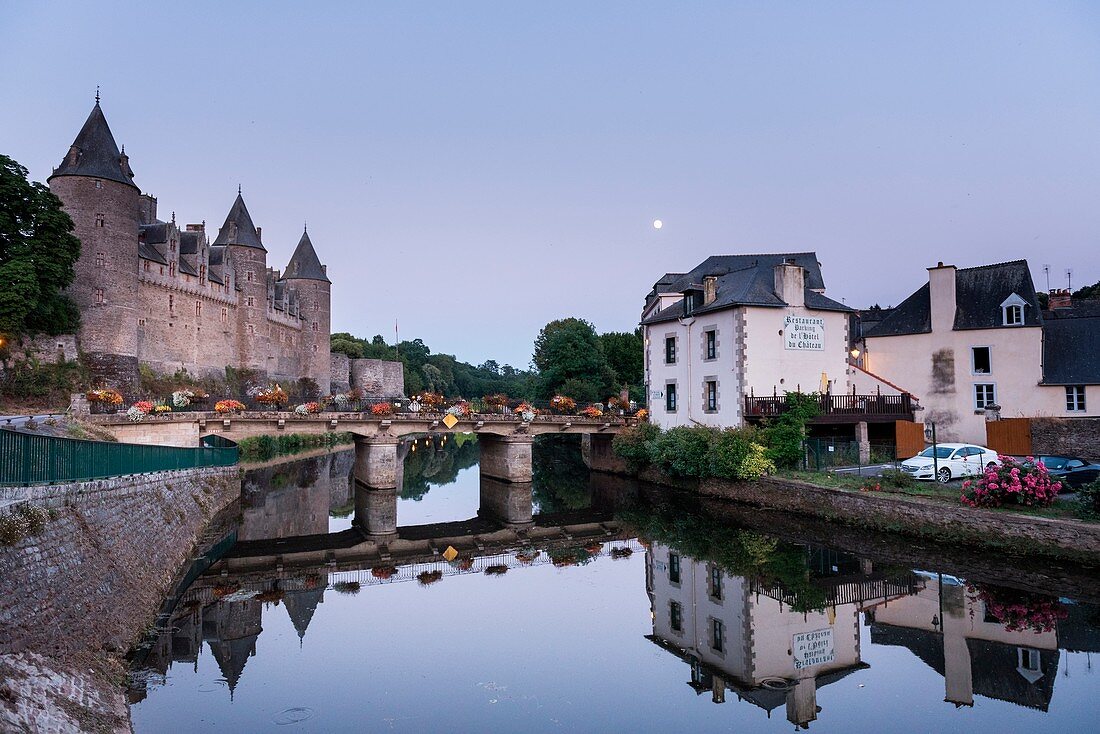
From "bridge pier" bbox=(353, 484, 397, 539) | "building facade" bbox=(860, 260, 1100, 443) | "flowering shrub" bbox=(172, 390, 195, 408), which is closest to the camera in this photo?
"bridge pier" bbox=(353, 484, 397, 539)

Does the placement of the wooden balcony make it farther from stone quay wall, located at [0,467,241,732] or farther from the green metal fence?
the green metal fence

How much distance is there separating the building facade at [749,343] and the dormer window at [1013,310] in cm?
652

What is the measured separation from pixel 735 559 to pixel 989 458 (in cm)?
999

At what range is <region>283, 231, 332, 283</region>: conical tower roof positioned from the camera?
215ft

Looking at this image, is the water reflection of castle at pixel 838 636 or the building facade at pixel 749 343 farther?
the building facade at pixel 749 343

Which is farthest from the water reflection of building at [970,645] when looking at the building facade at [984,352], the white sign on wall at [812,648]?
the building facade at [984,352]

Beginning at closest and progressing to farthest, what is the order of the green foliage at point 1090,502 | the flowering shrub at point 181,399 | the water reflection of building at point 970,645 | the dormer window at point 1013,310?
the water reflection of building at point 970,645
the green foliage at point 1090,502
the flowering shrub at point 181,399
the dormer window at point 1013,310

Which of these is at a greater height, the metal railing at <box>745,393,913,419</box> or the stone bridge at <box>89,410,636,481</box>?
the metal railing at <box>745,393,913,419</box>

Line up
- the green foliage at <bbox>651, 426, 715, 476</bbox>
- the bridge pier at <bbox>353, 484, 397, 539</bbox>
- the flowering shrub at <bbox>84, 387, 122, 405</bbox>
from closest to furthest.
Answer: the bridge pier at <bbox>353, 484, 397, 539</bbox> < the flowering shrub at <bbox>84, 387, 122, 405</bbox> < the green foliage at <bbox>651, 426, 715, 476</bbox>

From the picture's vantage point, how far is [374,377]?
2918 inches

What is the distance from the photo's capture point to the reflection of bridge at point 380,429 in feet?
89.7

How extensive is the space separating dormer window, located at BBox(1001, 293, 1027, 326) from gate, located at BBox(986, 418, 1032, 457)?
4.45 metres

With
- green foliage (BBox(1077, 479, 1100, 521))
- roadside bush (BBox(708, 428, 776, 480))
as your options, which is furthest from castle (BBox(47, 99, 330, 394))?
green foliage (BBox(1077, 479, 1100, 521))

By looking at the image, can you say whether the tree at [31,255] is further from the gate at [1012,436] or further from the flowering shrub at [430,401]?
the gate at [1012,436]
